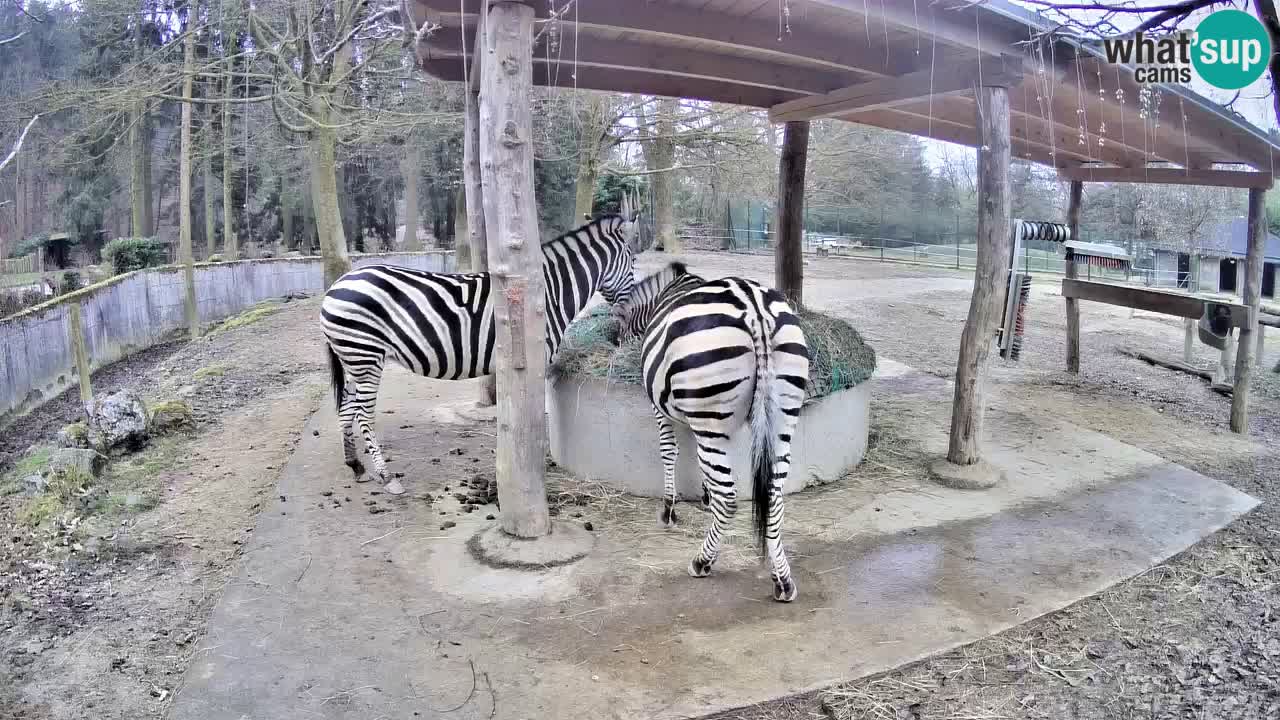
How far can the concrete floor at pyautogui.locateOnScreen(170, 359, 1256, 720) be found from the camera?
3053 millimetres

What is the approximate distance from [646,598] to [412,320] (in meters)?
2.79

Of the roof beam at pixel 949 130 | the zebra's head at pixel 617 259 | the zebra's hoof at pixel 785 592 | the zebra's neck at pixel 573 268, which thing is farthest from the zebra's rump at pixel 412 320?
the roof beam at pixel 949 130

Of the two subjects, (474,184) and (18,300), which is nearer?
(474,184)

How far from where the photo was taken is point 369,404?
5594 millimetres

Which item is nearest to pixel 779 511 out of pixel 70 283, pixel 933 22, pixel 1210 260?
pixel 933 22

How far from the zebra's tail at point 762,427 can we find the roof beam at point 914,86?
2508 millimetres

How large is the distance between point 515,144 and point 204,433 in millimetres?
4832

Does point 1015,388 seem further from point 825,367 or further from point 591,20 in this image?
point 591,20

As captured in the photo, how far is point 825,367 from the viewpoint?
17.9ft

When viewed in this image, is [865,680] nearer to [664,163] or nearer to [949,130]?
[949,130]

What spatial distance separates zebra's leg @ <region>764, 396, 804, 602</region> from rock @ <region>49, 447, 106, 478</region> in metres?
5.13

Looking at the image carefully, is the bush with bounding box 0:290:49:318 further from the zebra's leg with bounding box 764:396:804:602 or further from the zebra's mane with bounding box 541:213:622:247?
the zebra's leg with bounding box 764:396:804:602

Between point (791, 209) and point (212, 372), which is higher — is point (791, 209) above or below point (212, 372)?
above

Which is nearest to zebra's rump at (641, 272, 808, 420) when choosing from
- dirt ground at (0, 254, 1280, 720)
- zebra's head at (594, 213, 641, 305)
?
dirt ground at (0, 254, 1280, 720)
